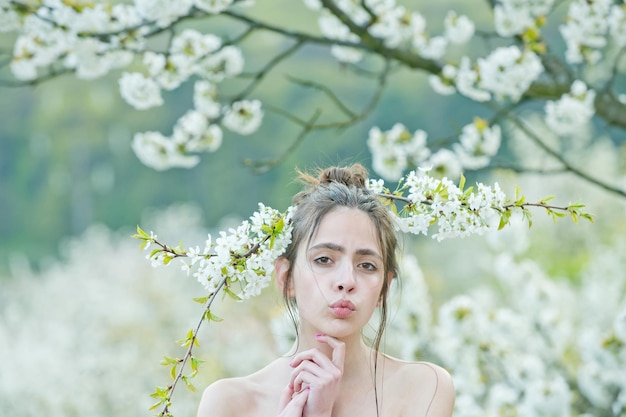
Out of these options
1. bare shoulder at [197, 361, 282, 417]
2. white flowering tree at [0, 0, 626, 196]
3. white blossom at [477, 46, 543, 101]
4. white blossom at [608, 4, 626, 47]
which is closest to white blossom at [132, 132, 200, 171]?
white flowering tree at [0, 0, 626, 196]

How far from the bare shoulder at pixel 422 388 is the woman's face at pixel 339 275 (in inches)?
5.0

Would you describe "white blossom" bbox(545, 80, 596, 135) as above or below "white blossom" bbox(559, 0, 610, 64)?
below

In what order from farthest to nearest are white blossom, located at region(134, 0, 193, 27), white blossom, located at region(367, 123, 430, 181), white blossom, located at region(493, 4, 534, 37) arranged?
white blossom, located at region(367, 123, 430, 181), white blossom, located at region(493, 4, 534, 37), white blossom, located at region(134, 0, 193, 27)

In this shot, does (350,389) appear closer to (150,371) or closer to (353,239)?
(353,239)

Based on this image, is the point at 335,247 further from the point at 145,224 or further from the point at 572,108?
the point at 145,224

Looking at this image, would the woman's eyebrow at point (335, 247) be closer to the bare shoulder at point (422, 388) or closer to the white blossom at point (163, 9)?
the bare shoulder at point (422, 388)

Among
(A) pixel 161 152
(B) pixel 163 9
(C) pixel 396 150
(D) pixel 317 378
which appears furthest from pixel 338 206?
(A) pixel 161 152

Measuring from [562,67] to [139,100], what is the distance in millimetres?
1369

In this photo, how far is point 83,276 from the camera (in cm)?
1120

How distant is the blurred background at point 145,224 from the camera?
7.58 meters

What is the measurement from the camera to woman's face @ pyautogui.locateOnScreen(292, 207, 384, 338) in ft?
6.06

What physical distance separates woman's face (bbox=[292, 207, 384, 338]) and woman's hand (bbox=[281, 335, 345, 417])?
1.6 inches

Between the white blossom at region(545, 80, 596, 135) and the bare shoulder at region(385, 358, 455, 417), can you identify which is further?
the white blossom at region(545, 80, 596, 135)

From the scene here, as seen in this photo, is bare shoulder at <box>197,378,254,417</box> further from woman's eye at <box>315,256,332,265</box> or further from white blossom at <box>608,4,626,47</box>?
white blossom at <box>608,4,626,47</box>
